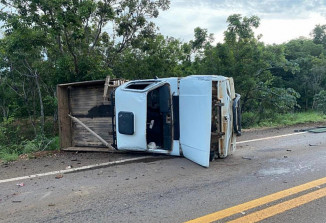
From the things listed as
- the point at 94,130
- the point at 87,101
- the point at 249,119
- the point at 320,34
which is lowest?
the point at 249,119

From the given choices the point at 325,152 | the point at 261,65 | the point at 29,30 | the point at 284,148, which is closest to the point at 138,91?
the point at 284,148

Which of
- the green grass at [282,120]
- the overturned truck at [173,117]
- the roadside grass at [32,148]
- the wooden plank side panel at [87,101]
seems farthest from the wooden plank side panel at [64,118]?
the green grass at [282,120]

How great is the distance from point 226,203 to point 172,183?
99 centimetres

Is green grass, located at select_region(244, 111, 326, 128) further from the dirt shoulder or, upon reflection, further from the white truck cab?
the dirt shoulder

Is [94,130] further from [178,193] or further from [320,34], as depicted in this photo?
[320,34]

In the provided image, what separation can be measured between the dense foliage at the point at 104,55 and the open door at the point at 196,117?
4117 millimetres

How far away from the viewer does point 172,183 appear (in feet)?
13.0

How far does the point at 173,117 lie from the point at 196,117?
61 centimetres

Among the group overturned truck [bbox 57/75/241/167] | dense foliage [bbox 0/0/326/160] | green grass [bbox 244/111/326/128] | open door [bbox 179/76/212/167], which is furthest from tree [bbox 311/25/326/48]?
open door [bbox 179/76/212/167]

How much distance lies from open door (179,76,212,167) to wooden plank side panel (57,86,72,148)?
293cm

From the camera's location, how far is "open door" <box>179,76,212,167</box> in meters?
4.60

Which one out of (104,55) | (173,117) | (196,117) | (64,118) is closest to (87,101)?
(64,118)

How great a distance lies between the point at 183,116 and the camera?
510 centimetres

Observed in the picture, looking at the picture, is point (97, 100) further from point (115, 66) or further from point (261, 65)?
point (261, 65)
